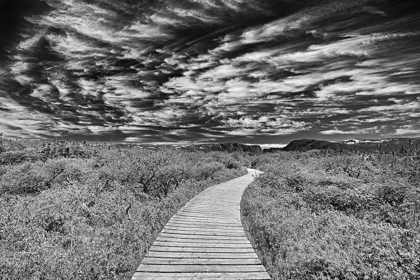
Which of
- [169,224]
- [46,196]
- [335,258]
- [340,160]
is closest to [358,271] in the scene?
[335,258]

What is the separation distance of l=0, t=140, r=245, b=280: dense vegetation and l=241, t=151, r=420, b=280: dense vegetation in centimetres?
409

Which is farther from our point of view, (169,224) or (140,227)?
(169,224)

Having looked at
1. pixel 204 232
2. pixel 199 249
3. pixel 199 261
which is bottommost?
pixel 204 232

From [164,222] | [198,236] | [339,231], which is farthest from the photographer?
[164,222]

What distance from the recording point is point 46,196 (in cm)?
1223

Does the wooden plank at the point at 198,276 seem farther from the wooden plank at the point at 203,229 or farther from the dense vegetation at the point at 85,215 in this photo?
the wooden plank at the point at 203,229

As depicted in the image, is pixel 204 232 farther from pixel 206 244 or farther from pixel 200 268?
pixel 200 268

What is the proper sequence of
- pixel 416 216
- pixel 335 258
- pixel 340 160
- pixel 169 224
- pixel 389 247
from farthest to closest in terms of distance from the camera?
pixel 340 160
pixel 416 216
pixel 169 224
pixel 389 247
pixel 335 258

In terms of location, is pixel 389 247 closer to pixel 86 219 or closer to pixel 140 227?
pixel 140 227

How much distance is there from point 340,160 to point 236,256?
23.1 metres

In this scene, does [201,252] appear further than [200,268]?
Yes

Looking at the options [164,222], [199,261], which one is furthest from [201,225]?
[199,261]

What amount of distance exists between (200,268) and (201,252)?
0.92 metres

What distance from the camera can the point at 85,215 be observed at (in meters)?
10.2
